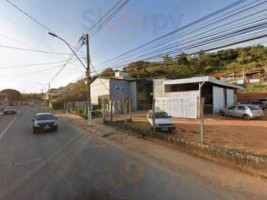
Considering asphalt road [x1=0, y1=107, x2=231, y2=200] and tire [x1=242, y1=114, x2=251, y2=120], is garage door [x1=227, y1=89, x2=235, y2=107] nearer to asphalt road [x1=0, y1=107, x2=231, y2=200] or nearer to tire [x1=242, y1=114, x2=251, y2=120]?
tire [x1=242, y1=114, x2=251, y2=120]

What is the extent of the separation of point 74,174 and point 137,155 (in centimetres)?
332

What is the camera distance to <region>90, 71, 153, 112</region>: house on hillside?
1426 inches

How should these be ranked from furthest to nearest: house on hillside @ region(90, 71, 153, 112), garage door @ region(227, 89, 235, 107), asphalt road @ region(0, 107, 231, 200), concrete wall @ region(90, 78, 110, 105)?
concrete wall @ region(90, 78, 110, 105)
house on hillside @ region(90, 71, 153, 112)
garage door @ region(227, 89, 235, 107)
asphalt road @ region(0, 107, 231, 200)

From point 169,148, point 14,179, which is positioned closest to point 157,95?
point 169,148

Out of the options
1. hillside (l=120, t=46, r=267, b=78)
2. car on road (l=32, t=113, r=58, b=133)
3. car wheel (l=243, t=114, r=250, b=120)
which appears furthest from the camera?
hillside (l=120, t=46, r=267, b=78)

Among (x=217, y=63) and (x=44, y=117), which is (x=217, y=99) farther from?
(x=217, y=63)

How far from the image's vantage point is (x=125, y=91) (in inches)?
1495

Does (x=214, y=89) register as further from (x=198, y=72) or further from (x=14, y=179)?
(x=198, y=72)

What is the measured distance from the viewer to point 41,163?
30.1ft

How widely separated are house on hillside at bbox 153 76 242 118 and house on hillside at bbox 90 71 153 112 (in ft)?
12.9

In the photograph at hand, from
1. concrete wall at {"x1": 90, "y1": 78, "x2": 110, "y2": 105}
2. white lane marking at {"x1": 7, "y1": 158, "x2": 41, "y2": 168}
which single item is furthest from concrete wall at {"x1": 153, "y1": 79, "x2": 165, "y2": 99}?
white lane marking at {"x1": 7, "y1": 158, "x2": 41, "y2": 168}

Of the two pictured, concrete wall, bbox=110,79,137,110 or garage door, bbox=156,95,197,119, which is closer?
garage door, bbox=156,95,197,119

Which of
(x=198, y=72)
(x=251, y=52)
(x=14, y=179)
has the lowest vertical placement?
(x=14, y=179)

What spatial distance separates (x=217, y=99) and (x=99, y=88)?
60.1 feet
